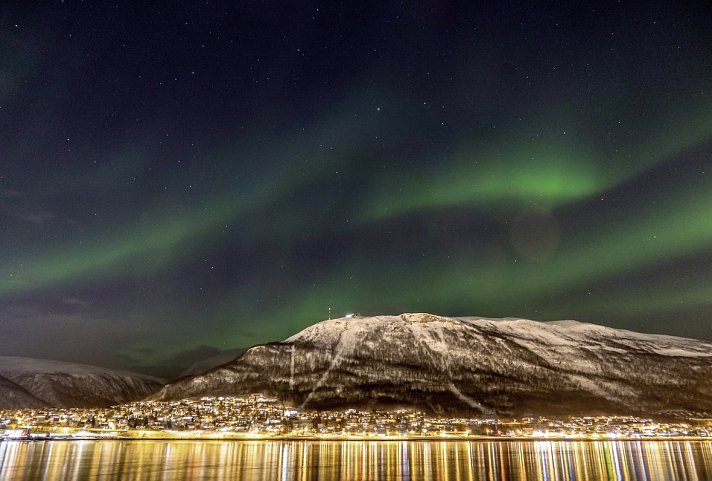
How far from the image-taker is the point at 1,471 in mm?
74062

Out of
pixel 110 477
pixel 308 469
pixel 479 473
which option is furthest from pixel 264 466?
pixel 479 473

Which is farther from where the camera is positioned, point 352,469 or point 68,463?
point 68,463

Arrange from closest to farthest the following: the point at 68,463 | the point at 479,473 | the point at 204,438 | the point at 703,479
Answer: the point at 703,479, the point at 479,473, the point at 68,463, the point at 204,438

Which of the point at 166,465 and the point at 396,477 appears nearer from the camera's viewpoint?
the point at 396,477

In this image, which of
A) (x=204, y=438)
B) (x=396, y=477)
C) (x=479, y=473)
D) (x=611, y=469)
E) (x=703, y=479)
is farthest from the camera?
(x=204, y=438)

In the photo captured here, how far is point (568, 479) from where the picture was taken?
213 ft

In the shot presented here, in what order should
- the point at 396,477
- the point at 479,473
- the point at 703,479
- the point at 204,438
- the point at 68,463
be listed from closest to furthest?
the point at 703,479 → the point at 396,477 → the point at 479,473 → the point at 68,463 → the point at 204,438

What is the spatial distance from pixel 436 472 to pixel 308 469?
18417 millimetres

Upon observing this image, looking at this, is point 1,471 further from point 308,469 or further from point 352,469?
point 352,469

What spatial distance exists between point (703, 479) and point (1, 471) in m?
91.2

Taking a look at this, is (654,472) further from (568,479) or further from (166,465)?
(166,465)

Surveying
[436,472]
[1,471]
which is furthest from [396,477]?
[1,471]

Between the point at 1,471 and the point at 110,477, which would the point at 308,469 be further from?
the point at 1,471

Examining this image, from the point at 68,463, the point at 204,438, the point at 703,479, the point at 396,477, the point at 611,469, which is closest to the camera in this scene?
the point at 703,479
